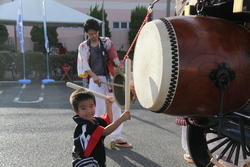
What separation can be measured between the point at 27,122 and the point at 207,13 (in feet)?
10.1

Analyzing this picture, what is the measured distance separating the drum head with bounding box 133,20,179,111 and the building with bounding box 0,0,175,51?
580 inches

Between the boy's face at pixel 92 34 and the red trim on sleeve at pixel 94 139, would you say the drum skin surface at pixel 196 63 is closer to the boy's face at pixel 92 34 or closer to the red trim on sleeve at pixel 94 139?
the red trim on sleeve at pixel 94 139

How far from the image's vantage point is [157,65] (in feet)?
5.08

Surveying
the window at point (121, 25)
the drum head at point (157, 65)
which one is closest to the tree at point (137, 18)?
the window at point (121, 25)

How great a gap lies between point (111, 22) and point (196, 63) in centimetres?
1647

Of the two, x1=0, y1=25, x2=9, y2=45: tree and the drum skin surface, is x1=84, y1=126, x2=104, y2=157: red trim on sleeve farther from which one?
x1=0, y1=25, x2=9, y2=45: tree

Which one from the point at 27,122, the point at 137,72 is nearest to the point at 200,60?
the point at 137,72

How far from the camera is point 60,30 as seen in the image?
16.7 meters

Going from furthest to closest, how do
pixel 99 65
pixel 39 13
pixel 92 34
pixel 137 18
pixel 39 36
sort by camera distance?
1. pixel 137 18
2. pixel 39 36
3. pixel 39 13
4. pixel 99 65
5. pixel 92 34

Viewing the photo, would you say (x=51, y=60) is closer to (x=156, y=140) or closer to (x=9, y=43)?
(x=156, y=140)

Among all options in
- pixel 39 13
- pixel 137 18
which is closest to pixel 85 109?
pixel 39 13

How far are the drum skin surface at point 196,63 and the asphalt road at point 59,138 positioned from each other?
1223mm

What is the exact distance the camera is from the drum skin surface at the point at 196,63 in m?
1.45

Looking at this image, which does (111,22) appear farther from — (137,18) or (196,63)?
(196,63)
